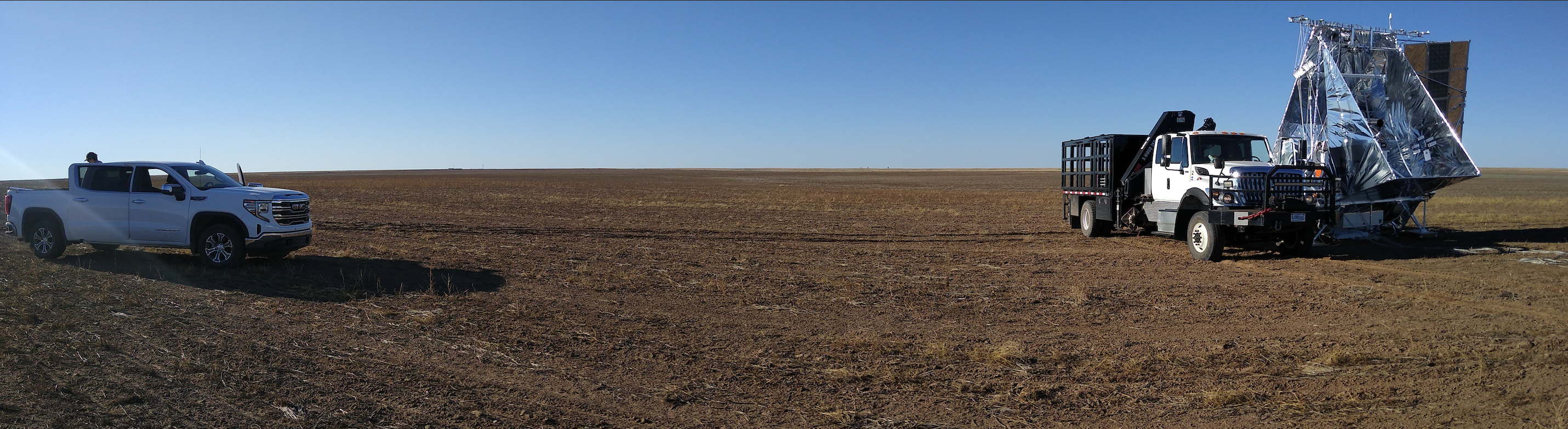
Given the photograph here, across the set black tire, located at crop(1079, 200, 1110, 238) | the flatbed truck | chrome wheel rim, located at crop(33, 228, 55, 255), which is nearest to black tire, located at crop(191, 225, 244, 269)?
chrome wheel rim, located at crop(33, 228, 55, 255)

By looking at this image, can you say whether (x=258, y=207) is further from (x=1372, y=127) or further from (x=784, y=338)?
(x=1372, y=127)

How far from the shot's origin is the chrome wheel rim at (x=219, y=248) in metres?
11.8

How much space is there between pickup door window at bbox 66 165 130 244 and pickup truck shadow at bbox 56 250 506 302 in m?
0.46

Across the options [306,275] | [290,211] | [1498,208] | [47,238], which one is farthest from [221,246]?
[1498,208]

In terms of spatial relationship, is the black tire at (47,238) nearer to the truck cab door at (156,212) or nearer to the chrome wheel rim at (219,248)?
the truck cab door at (156,212)

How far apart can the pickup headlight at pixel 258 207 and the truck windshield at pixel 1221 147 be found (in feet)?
51.4

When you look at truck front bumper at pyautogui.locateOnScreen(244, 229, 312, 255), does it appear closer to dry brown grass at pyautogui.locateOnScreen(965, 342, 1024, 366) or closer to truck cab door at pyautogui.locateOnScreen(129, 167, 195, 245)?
truck cab door at pyautogui.locateOnScreen(129, 167, 195, 245)

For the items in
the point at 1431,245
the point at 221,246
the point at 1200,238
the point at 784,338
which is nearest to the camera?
the point at 784,338

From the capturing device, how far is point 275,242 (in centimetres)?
1173

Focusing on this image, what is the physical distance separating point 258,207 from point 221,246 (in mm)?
861

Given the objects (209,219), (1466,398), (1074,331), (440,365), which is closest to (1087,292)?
(1074,331)

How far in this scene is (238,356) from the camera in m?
6.74

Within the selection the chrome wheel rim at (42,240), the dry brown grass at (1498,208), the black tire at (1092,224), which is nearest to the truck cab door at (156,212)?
the chrome wheel rim at (42,240)

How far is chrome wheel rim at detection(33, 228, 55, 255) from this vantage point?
12297 millimetres
